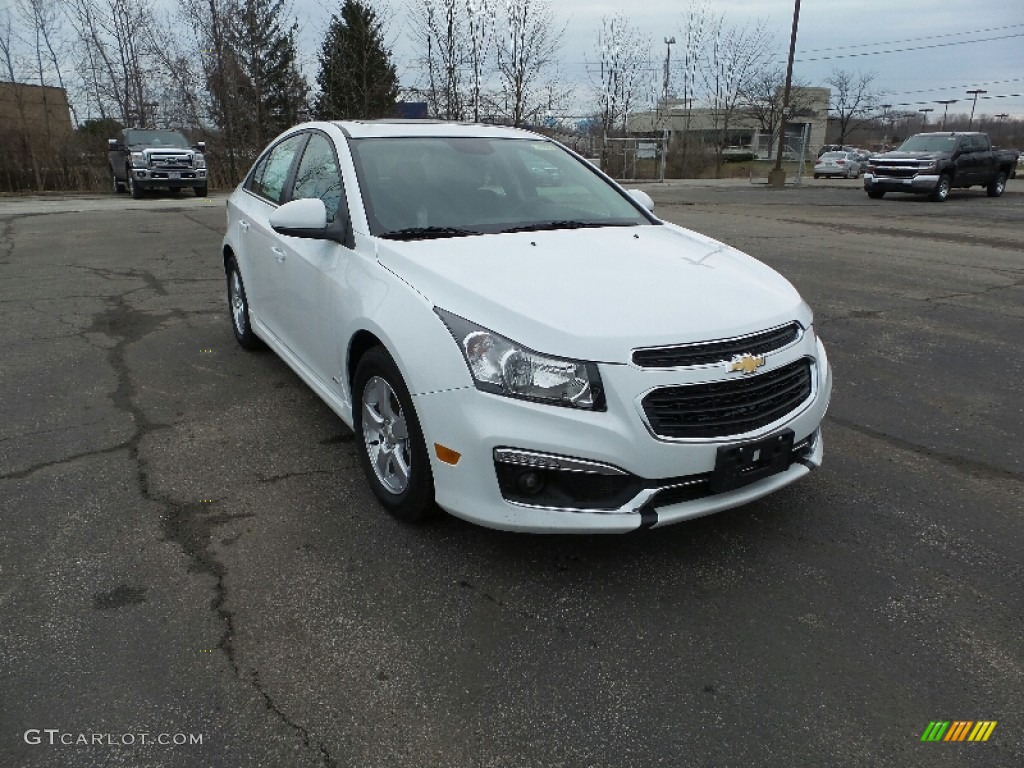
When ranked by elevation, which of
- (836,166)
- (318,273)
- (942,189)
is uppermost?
(318,273)

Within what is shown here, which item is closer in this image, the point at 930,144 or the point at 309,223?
the point at 309,223

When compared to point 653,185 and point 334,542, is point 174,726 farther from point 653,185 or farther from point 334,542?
point 653,185

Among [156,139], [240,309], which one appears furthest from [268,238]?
[156,139]

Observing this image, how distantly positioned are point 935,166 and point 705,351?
926 inches

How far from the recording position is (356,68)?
27.8m

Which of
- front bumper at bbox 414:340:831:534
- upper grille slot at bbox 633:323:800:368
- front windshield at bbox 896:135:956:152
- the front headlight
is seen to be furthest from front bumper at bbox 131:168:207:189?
upper grille slot at bbox 633:323:800:368

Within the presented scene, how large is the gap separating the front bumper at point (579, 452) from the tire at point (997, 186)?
89.9 ft

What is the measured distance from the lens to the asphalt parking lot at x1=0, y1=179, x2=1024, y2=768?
2.16m

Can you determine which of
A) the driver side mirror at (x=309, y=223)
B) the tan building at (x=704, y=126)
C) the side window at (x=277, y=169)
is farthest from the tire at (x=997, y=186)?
the driver side mirror at (x=309, y=223)

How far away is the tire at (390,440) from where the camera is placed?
296 centimetres

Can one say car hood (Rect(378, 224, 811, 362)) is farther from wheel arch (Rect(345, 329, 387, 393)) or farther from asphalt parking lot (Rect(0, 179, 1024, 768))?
asphalt parking lot (Rect(0, 179, 1024, 768))

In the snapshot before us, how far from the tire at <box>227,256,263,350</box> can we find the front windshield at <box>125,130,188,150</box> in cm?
1900

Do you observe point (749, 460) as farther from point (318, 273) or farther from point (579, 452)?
point (318, 273)

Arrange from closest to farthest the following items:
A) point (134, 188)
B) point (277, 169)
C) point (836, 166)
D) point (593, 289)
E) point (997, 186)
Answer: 1. point (593, 289)
2. point (277, 169)
3. point (134, 188)
4. point (997, 186)
5. point (836, 166)
